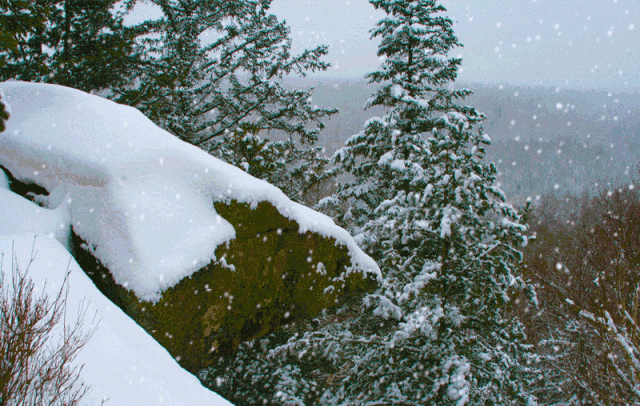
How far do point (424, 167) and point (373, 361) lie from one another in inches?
173

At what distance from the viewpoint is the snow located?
2203 mm

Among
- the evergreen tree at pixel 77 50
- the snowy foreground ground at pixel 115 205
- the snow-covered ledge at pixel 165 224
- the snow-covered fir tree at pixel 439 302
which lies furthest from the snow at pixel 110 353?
the evergreen tree at pixel 77 50

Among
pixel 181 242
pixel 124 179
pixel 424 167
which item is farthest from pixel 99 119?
pixel 424 167

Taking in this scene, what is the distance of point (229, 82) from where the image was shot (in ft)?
39.3

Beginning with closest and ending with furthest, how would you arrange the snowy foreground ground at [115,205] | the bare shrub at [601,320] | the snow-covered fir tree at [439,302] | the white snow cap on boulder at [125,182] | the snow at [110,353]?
the snow at [110,353] → the snowy foreground ground at [115,205] → the white snow cap on boulder at [125,182] → the snow-covered fir tree at [439,302] → the bare shrub at [601,320]

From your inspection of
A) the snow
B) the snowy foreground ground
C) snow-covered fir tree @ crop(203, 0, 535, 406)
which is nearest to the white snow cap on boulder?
the snowy foreground ground

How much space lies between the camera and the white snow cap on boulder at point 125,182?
354 cm

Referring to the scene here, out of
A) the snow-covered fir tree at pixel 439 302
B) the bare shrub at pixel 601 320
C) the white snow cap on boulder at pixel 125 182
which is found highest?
the white snow cap on boulder at pixel 125 182

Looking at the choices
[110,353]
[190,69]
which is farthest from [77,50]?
[110,353]

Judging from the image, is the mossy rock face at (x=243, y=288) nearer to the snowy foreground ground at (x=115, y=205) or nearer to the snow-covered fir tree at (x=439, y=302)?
the snowy foreground ground at (x=115, y=205)

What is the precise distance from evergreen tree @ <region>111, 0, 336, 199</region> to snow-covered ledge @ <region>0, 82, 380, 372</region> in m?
5.17

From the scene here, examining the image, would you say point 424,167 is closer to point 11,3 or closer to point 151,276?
point 151,276

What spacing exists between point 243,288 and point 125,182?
191cm

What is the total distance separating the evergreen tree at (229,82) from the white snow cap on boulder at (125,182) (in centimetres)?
482
